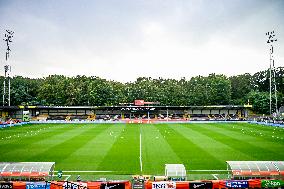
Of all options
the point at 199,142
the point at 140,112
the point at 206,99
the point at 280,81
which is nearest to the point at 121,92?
the point at 140,112

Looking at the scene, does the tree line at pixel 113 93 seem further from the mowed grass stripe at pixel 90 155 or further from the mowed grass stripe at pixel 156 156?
the mowed grass stripe at pixel 156 156

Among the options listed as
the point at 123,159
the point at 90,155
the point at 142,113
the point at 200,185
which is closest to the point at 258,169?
the point at 200,185

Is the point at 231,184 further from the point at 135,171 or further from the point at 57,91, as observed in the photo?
the point at 57,91

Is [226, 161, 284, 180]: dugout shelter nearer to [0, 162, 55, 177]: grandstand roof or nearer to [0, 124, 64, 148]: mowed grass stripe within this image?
[0, 162, 55, 177]: grandstand roof

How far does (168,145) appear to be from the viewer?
3747cm

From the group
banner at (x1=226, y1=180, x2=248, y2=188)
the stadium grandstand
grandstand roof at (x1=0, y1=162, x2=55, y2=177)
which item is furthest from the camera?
the stadium grandstand

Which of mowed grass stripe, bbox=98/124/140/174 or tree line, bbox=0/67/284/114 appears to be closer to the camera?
mowed grass stripe, bbox=98/124/140/174

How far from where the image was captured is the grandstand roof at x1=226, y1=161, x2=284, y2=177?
64.7 feet

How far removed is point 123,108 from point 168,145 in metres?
55.4

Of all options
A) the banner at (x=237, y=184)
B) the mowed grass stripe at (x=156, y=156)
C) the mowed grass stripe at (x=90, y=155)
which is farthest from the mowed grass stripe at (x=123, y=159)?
the banner at (x=237, y=184)

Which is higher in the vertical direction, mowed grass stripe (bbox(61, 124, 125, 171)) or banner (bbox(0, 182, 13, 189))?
banner (bbox(0, 182, 13, 189))

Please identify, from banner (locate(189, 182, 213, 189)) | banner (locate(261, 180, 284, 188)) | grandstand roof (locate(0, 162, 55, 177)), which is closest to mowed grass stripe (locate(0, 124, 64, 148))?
grandstand roof (locate(0, 162, 55, 177))

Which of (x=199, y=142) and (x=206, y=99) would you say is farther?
(x=206, y=99)

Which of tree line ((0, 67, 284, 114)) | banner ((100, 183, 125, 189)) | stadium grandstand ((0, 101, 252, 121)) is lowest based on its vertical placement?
banner ((100, 183, 125, 189))
